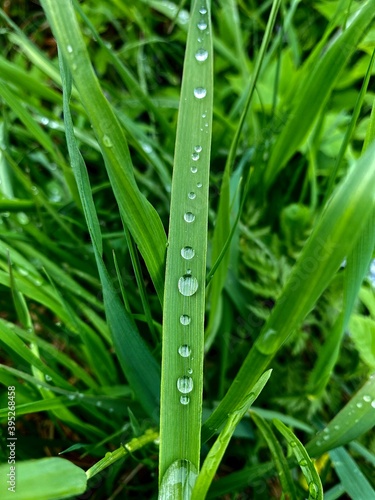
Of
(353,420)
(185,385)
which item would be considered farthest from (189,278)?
(353,420)

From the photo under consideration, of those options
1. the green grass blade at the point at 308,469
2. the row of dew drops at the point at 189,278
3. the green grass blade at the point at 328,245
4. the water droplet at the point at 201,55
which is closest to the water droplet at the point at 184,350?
the row of dew drops at the point at 189,278

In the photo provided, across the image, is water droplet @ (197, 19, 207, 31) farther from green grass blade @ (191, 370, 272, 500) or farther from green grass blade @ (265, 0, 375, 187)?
green grass blade @ (191, 370, 272, 500)

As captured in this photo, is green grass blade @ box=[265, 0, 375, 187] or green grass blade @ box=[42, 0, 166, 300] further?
green grass blade @ box=[265, 0, 375, 187]

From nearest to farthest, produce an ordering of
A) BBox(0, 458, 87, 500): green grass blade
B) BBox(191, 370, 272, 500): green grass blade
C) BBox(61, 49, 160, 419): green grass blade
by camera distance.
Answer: BBox(0, 458, 87, 500): green grass blade → BBox(191, 370, 272, 500): green grass blade → BBox(61, 49, 160, 419): green grass blade

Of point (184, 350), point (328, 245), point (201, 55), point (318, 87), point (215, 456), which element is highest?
point (318, 87)

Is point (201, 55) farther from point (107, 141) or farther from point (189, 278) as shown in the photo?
point (189, 278)

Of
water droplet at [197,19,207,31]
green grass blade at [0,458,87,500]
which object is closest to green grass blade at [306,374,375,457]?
green grass blade at [0,458,87,500]

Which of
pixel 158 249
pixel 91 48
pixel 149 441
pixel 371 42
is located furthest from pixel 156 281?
pixel 91 48

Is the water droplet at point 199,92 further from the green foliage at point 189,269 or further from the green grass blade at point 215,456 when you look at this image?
the green grass blade at point 215,456
